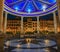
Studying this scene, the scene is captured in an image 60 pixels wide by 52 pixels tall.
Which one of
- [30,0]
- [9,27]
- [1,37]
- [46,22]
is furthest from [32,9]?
[1,37]

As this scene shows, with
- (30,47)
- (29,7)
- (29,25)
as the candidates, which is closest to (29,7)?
(29,7)

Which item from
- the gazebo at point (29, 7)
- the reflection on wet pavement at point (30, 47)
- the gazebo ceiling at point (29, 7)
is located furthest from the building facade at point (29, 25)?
the reflection on wet pavement at point (30, 47)

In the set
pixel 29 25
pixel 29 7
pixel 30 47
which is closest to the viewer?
pixel 30 47

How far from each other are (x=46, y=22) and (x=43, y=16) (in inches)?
58.3

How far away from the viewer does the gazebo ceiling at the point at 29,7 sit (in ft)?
65.6

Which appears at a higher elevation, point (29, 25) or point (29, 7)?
point (29, 7)

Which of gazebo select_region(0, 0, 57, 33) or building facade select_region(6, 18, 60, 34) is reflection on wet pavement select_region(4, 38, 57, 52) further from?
building facade select_region(6, 18, 60, 34)

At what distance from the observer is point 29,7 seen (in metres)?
21.8

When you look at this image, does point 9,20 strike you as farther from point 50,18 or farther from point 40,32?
point 50,18

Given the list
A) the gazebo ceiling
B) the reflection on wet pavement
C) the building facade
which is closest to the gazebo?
the gazebo ceiling

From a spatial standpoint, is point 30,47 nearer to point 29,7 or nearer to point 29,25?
point 29,7

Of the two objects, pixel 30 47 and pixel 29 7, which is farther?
pixel 29 7

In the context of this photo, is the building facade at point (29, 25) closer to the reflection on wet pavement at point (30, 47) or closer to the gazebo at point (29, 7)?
the gazebo at point (29, 7)

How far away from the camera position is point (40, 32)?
834 inches
